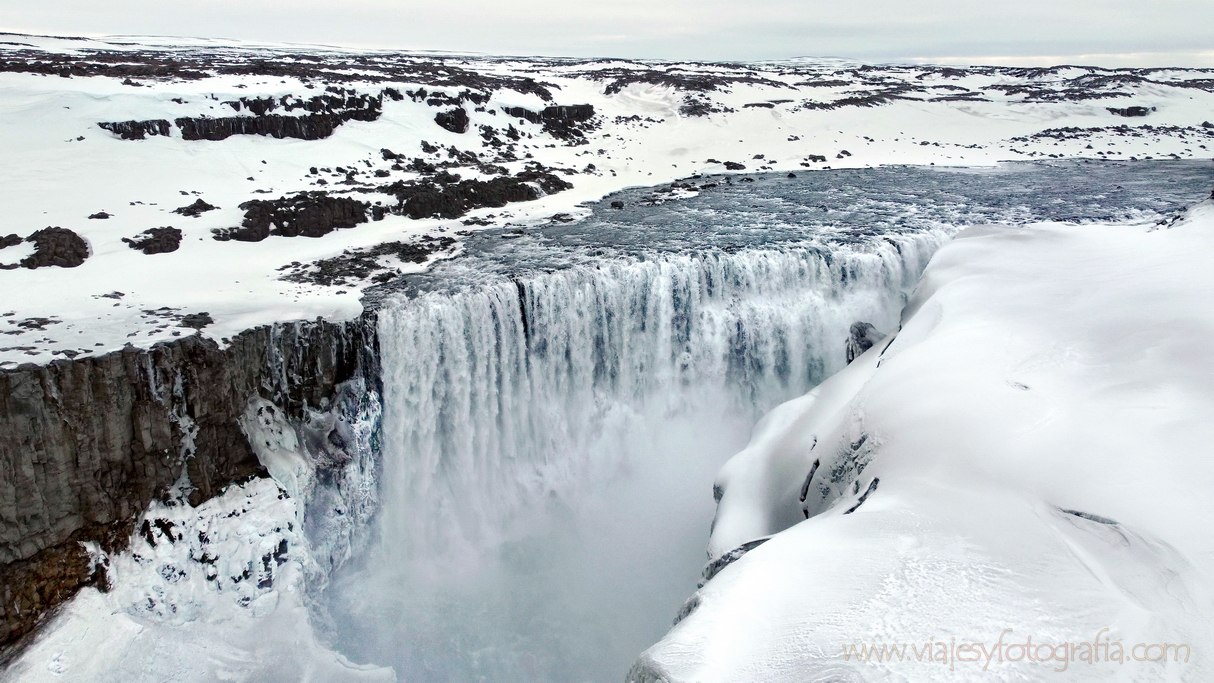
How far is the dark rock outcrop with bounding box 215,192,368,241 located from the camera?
17.5 m

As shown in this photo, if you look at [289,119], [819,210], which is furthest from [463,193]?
[819,210]

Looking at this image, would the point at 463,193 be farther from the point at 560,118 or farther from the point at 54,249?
the point at 560,118

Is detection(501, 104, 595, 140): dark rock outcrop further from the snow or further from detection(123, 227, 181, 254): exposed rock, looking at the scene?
the snow

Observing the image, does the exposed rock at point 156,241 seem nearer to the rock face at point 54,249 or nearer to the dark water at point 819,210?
the rock face at point 54,249

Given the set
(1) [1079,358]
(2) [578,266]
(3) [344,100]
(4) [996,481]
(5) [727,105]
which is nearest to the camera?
(4) [996,481]

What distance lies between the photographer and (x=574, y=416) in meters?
15.4

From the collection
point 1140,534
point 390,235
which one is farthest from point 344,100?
point 1140,534

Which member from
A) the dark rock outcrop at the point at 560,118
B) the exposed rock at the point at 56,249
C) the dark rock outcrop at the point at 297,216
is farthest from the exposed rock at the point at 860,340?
the dark rock outcrop at the point at 560,118

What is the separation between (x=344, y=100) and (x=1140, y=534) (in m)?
28.7

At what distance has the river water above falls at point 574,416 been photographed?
12.0 metres

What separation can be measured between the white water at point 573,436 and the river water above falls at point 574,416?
40mm

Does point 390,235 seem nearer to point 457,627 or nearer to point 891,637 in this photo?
point 457,627

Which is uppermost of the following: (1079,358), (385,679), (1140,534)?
(1079,358)

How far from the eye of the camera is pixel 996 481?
23.8 ft
